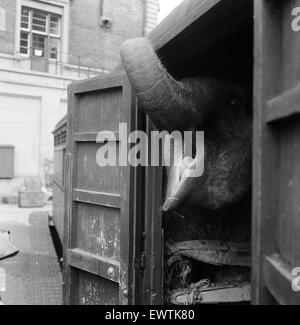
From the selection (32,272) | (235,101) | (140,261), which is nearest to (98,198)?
(140,261)

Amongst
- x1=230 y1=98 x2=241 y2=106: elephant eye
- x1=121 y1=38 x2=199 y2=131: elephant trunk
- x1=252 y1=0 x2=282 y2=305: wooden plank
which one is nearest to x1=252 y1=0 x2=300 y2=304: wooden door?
x1=252 y1=0 x2=282 y2=305: wooden plank

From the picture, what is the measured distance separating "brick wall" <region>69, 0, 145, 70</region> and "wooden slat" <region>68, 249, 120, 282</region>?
1537 cm

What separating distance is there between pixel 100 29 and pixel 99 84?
16563 millimetres

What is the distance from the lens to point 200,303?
2.61 metres

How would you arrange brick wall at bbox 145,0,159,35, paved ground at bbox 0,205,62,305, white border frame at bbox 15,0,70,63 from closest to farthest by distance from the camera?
paved ground at bbox 0,205,62,305 < white border frame at bbox 15,0,70,63 < brick wall at bbox 145,0,159,35

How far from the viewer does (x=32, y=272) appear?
18.1ft

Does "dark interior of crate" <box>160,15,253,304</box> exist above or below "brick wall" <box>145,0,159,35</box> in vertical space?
below

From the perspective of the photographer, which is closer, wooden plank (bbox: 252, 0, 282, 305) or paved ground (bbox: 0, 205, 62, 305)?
wooden plank (bbox: 252, 0, 282, 305)

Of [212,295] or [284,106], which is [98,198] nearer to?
[212,295]

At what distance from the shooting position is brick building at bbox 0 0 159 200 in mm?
15386
